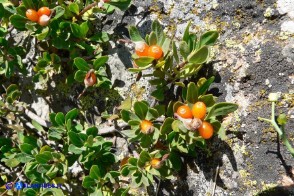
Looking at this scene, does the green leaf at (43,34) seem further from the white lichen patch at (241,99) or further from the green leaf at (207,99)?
the white lichen patch at (241,99)

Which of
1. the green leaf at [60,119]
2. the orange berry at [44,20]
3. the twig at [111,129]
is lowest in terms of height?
the twig at [111,129]

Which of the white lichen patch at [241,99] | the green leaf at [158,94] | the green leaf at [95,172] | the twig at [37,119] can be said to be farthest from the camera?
the twig at [37,119]

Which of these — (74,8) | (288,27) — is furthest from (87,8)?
(288,27)

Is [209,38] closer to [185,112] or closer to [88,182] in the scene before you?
[185,112]

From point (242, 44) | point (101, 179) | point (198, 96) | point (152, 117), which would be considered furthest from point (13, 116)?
point (242, 44)

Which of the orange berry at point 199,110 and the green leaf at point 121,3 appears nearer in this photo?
the orange berry at point 199,110

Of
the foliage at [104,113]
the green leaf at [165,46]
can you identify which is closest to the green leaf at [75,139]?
the foliage at [104,113]

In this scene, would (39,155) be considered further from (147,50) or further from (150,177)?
(147,50)
